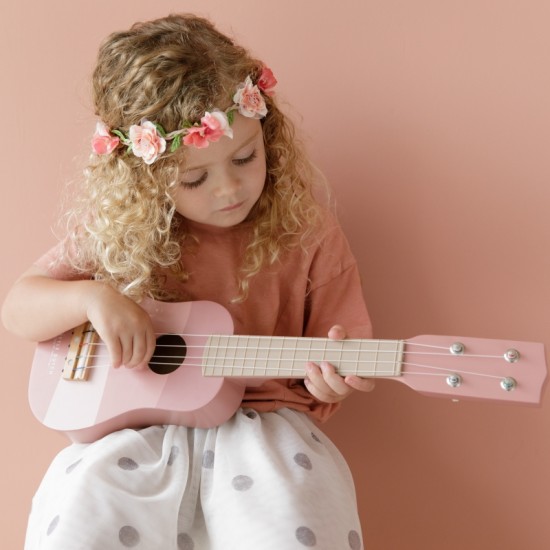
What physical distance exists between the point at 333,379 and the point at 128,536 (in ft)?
0.99

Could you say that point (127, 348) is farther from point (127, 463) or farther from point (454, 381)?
point (454, 381)

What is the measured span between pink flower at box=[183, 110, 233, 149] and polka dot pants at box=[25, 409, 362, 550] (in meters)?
0.37

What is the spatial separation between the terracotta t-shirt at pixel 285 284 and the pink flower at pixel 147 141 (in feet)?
0.61

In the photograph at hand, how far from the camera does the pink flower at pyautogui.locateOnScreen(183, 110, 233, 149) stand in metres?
1.08

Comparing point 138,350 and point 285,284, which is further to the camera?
point 285,284

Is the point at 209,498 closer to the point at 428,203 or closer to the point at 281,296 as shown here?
the point at 281,296

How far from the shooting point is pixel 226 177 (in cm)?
112

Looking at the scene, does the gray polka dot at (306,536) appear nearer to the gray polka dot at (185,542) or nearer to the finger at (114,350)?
the gray polka dot at (185,542)

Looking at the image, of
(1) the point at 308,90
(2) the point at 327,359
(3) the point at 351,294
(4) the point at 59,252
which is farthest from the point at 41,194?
(2) the point at 327,359

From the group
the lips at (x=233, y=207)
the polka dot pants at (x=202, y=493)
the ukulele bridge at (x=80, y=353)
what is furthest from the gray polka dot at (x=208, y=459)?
the lips at (x=233, y=207)

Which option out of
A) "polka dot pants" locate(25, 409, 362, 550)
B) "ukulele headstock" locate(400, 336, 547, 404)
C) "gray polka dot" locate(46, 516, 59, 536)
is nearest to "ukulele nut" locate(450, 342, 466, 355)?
"ukulele headstock" locate(400, 336, 547, 404)

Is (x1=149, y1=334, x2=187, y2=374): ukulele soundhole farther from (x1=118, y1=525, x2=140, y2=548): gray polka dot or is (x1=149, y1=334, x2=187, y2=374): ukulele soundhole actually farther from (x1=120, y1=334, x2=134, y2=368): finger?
(x1=118, y1=525, x2=140, y2=548): gray polka dot

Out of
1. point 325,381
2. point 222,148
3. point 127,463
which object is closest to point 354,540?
point 325,381

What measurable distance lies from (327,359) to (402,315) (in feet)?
1.15
